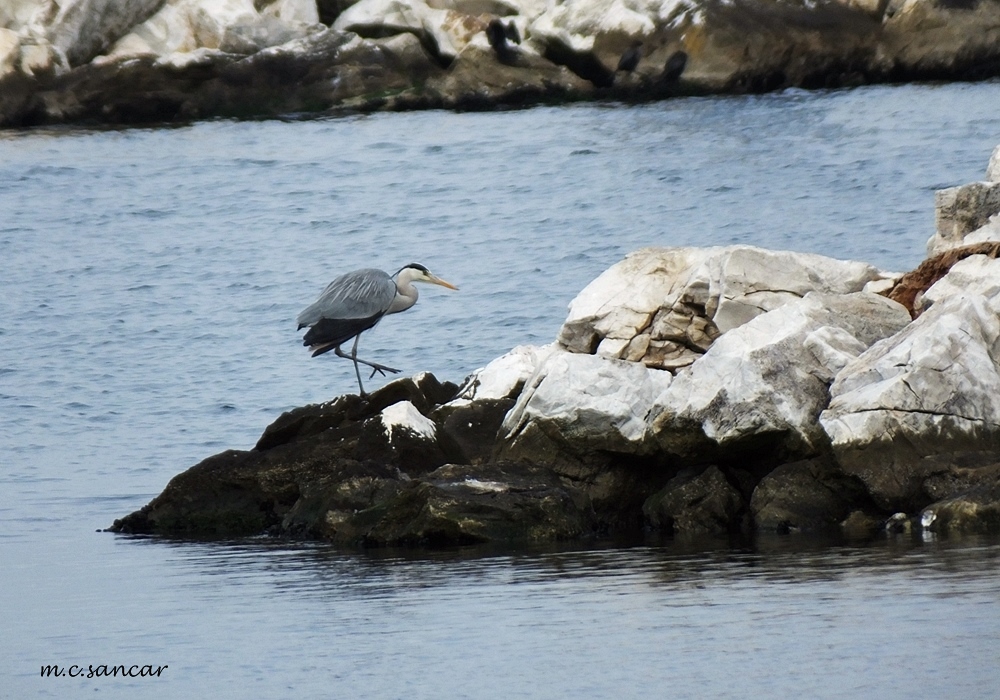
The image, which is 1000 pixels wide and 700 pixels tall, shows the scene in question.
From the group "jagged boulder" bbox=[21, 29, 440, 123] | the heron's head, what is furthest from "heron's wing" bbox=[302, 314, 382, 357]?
"jagged boulder" bbox=[21, 29, 440, 123]

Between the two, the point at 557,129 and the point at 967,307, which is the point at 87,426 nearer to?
the point at 967,307

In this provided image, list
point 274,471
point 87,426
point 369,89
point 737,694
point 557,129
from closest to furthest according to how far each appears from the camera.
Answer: point 737,694 → point 274,471 → point 87,426 → point 557,129 → point 369,89

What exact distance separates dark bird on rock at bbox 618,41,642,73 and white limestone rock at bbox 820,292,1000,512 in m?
33.6

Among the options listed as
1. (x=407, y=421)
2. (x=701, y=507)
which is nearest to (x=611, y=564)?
(x=701, y=507)

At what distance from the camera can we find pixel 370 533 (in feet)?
37.9

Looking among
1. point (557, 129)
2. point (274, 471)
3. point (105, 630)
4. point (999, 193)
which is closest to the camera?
point (105, 630)

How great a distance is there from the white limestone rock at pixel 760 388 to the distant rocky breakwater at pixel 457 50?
106 ft

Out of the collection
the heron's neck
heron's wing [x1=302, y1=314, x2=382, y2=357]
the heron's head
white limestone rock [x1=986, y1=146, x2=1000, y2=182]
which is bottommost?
heron's wing [x1=302, y1=314, x2=382, y2=357]

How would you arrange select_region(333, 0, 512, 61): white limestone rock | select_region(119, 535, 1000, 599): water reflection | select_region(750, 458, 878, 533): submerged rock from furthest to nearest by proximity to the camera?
1. select_region(333, 0, 512, 61): white limestone rock
2. select_region(750, 458, 878, 533): submerged rock
3. select_region(119, 535, 1000, 599): water reflection

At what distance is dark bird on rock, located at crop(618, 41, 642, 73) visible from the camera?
4381cm

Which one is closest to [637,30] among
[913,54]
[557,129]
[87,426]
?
[557,129]

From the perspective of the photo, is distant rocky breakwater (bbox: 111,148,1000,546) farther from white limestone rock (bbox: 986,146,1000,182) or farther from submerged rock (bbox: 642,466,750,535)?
white limestone rock (bbox: 986,146,1000,182)

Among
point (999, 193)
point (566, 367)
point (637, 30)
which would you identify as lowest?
point (566, 367)

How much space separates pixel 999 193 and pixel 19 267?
20.9 m
